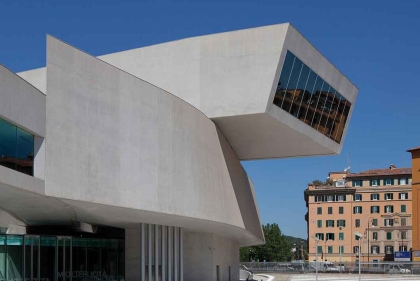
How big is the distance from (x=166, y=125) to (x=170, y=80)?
20.5 ft

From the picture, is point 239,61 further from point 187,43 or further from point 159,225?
point 159,225

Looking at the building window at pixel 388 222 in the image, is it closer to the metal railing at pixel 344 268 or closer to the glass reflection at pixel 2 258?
the metal railing at pixel 344 268

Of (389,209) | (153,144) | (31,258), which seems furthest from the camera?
(389,209)

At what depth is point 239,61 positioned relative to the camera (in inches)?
1368

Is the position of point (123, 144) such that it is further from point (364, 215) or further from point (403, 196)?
point (403, 196)

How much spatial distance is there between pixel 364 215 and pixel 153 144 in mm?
99048

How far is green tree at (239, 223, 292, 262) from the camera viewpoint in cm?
13712

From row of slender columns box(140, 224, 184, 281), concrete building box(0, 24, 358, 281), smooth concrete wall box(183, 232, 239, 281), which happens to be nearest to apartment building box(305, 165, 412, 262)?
concrete building box(0, 24, 358, 281)

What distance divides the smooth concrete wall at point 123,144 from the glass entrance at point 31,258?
345 centimetres

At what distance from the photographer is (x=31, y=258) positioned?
99.9 feet

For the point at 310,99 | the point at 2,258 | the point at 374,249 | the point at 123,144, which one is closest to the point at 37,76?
the point at 123,144

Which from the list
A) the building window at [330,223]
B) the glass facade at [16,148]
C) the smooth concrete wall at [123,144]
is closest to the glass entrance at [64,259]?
the smooth concrete wall at [123,144]

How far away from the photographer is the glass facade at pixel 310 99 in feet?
116

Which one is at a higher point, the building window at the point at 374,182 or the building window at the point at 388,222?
the building window at the point at 374,182
